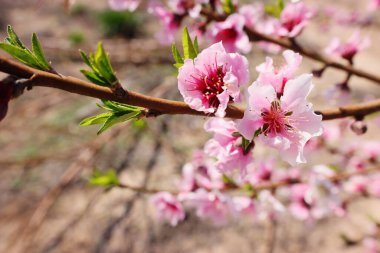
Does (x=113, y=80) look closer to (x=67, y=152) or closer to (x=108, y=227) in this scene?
(x=108, y=227)

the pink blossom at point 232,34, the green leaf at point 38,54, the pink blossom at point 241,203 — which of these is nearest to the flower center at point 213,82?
the green leaf at point 38,54

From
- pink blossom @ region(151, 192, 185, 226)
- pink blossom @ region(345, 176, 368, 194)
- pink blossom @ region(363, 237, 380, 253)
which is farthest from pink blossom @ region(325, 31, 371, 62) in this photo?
pink blossom @ region(363, 237, 380, 253)

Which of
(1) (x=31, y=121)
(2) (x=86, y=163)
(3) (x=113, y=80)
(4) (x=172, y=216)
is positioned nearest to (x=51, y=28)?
(1) (x=31, y=121)

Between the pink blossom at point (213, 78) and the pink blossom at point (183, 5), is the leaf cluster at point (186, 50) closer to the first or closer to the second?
the pink blossom at point (213, 78)

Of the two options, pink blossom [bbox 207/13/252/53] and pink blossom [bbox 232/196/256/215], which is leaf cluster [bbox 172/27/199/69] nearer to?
pink blossom [bbox 207/13/252/53]

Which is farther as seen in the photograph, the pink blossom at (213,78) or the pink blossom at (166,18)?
the pink blossom at (166,18)

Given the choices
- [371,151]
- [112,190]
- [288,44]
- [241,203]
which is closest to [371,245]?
[371,151]
